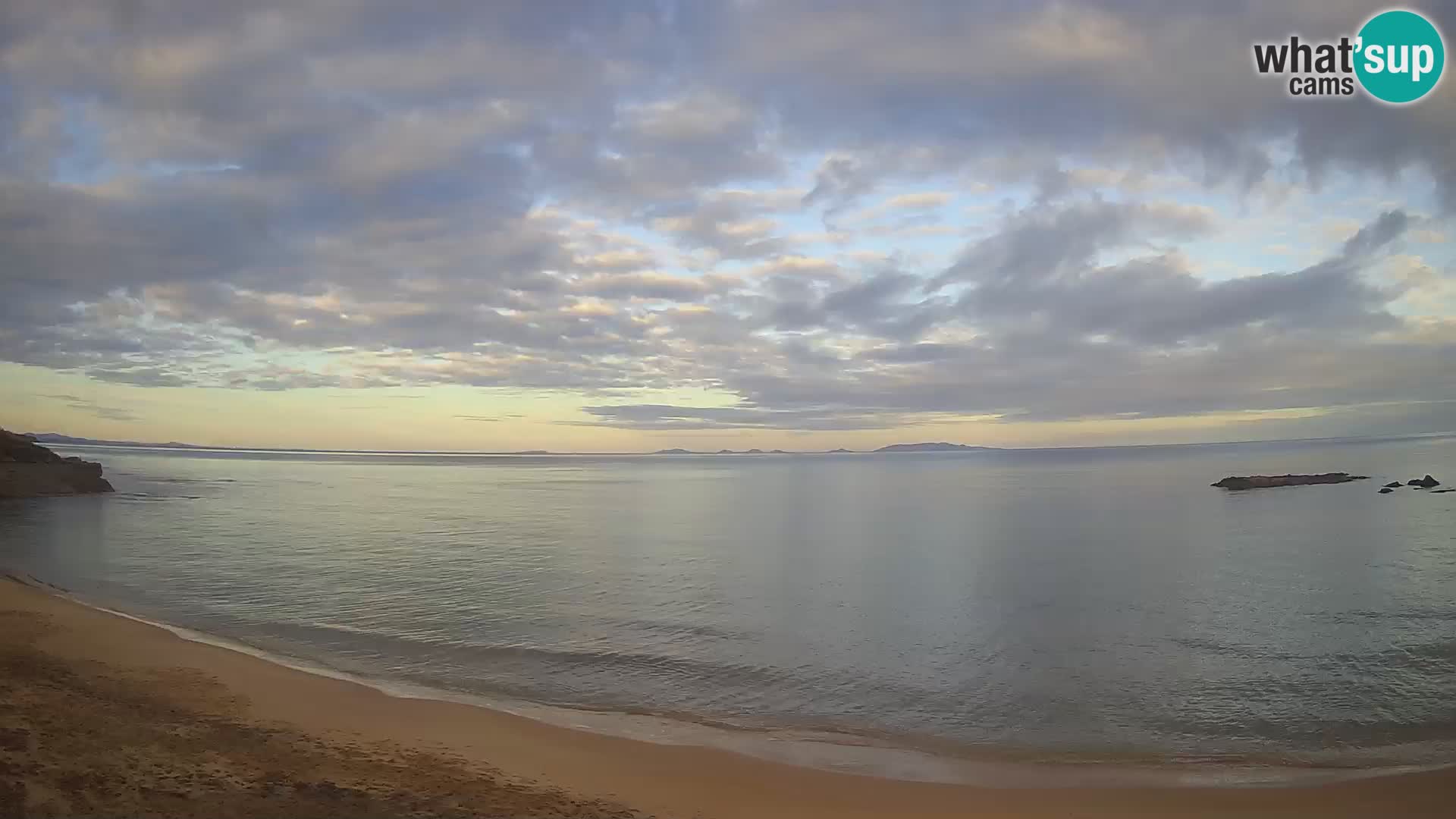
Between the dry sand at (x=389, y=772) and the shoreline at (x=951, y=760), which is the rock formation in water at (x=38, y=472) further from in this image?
the shoreline at (x=951, y=760)

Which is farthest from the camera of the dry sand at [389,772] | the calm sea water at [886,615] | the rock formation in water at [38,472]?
the rock formation in water at [38,472]

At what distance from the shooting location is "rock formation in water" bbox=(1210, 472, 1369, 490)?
77438 millimetres

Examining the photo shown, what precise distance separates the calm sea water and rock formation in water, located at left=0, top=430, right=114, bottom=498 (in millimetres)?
9087

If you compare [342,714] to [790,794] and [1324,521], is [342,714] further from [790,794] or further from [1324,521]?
[1324,521]

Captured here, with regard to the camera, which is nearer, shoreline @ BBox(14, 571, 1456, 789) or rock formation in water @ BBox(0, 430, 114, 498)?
shoreline @ BBox(14, 571, 1456, 789)

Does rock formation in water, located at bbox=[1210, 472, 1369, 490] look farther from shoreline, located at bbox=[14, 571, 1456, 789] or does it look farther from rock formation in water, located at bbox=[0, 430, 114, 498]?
rock formation in water, located at bbox=[0, 430, 114, 498]

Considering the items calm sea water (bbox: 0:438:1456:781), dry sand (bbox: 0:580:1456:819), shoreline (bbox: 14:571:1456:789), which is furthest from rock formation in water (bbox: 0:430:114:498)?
shoreline (bbox: 14:571:1456:789)

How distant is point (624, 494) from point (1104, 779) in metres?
79.5

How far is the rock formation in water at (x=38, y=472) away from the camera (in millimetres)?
60312

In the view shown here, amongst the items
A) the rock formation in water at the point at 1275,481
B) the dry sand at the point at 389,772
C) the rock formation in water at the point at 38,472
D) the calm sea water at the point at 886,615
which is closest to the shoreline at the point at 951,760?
the calm sea water at the point at 886,615

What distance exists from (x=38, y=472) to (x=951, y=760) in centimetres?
8088

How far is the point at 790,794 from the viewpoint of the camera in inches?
424

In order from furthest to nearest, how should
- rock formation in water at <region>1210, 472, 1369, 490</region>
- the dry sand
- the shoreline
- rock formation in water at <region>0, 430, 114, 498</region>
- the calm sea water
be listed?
rock formation in water at <region>1210, 472, 1369, 490</region> → rock formation in water at <region>0, 430, 114, 498</region> → the calm sea water → the shoreline → the dry sand

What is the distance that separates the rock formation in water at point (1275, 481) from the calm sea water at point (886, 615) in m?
24.3
